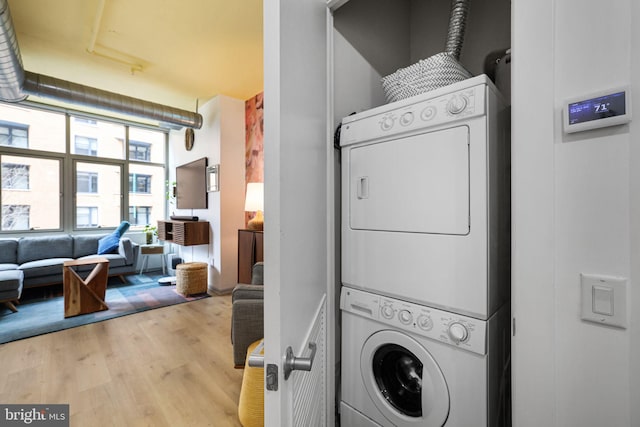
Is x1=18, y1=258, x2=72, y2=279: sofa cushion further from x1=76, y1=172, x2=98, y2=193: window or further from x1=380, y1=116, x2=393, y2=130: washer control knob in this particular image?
x1=380, y1=116, x2=393, y2=130: washer control knob

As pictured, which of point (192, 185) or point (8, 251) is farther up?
point (192, 185)

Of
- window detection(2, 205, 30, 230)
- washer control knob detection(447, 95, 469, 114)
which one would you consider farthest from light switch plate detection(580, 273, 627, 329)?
window detection(2, 205, 30, 230)

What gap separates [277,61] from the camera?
1.94ft

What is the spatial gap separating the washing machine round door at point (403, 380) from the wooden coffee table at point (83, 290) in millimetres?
3632

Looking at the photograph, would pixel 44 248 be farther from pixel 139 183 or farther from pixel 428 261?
pixel 428 261

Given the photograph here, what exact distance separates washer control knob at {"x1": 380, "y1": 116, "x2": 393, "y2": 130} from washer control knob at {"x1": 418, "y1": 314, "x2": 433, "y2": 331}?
785 millimetres

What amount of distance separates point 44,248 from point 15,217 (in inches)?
31.0

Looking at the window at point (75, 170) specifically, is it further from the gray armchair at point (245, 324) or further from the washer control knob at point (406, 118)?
the washer control knob at point (406, 118)

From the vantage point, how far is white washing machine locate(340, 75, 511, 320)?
3.12 ft

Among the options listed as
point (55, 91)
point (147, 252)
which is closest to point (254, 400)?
point (55, 91)

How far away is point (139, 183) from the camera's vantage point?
5.40 meters

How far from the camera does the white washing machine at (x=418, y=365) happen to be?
0.97m

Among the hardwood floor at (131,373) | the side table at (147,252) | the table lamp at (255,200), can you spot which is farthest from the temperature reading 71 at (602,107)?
the side table at (147,252)

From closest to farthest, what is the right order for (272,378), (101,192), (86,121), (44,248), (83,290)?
(272,378)
(83,290)
(44,248)
(86,121)
(101,192)
